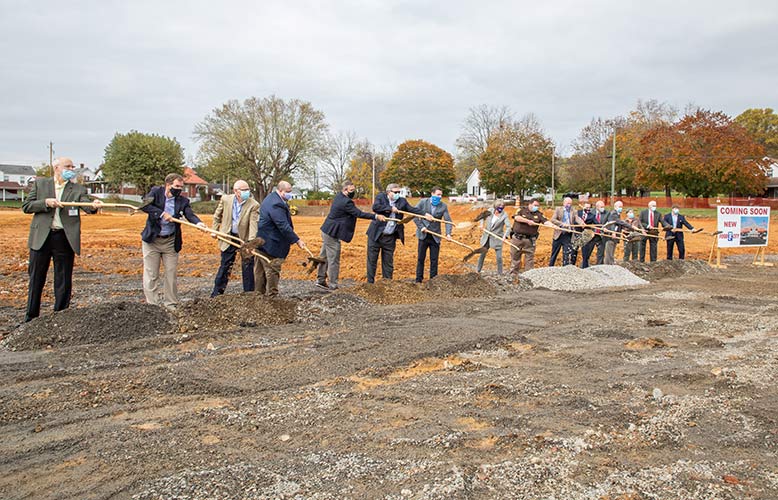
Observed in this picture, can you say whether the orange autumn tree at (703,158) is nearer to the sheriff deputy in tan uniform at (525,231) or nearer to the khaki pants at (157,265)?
the sheriff deputy in tan uniform at (525,231)

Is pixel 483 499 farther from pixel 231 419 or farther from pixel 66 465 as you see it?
pixel 66 465

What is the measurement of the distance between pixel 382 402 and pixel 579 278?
7792mm

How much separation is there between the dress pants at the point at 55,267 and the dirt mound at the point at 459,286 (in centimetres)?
537

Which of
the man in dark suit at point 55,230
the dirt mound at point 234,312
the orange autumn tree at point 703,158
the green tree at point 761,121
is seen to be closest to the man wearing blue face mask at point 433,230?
the dirt mound at point 234,312

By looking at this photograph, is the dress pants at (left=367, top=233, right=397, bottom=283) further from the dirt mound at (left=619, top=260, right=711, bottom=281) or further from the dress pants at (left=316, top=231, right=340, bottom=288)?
the dirt mound at (left=619, top=260, right=711, bottom=281)

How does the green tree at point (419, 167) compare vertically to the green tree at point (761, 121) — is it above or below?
below

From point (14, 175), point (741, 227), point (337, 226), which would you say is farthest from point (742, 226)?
point (14, 175)

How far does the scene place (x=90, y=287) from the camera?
10.1m

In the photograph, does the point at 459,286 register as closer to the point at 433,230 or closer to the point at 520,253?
the point at 433,230

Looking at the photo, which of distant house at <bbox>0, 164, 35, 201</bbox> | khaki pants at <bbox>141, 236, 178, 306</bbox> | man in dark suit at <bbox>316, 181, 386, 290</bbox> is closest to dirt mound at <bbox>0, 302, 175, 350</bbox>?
khaki pants at <bbox>141, 236, 178, 306</bbox>

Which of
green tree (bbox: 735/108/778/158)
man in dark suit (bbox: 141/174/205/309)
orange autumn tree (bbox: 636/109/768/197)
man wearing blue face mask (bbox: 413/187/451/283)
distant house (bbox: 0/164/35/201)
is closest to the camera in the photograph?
man in dark suit (bbox: 141/174/205/309)

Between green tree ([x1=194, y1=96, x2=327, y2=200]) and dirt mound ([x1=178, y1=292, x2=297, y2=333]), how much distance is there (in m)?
48.7

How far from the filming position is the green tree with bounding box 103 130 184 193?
1960 inches

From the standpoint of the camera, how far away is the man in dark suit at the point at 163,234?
283 inches
